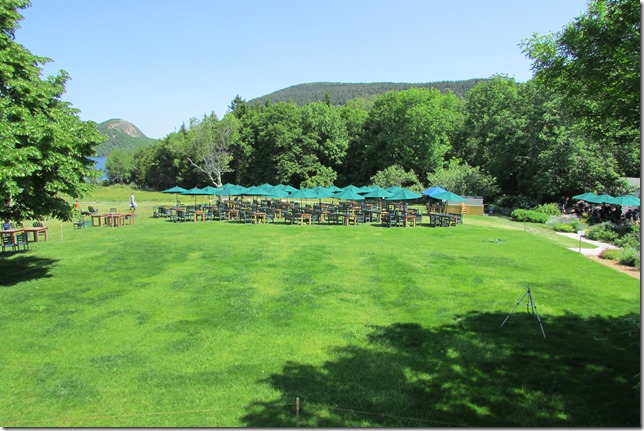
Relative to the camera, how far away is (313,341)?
26.5 feet

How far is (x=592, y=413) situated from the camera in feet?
18.3

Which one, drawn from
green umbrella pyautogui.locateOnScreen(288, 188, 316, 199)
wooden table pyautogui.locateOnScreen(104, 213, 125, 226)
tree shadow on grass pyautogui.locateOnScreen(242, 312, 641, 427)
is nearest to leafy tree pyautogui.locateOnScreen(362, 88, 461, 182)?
green umbrella pyautogui.locateOnScreen(288, 188, 316, 199)

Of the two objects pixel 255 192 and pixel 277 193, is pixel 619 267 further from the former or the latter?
pixel 255 192

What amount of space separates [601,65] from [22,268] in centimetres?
1786

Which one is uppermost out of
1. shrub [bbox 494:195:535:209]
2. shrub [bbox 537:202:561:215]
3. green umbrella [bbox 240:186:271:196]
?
green umbrella [bbox 240:186:271:196]

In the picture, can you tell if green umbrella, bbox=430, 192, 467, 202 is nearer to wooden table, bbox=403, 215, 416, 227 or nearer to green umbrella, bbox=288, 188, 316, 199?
wooden table, bbox=403, 215, 416, 227

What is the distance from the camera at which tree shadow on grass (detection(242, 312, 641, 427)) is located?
217 inches

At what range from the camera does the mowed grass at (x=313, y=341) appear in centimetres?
573

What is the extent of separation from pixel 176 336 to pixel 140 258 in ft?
26.4

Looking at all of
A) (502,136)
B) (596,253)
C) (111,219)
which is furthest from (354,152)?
(596,253)

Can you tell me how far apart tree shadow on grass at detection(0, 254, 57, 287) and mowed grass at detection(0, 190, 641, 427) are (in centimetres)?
8

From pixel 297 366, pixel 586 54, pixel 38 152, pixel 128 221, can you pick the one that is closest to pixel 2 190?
pixel 38 152

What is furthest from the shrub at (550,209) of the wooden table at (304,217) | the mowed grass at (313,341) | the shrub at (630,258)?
the wooden table at (304,217)

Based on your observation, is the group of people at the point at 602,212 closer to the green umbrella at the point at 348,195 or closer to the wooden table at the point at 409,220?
the wooden table at the point at 409,220
